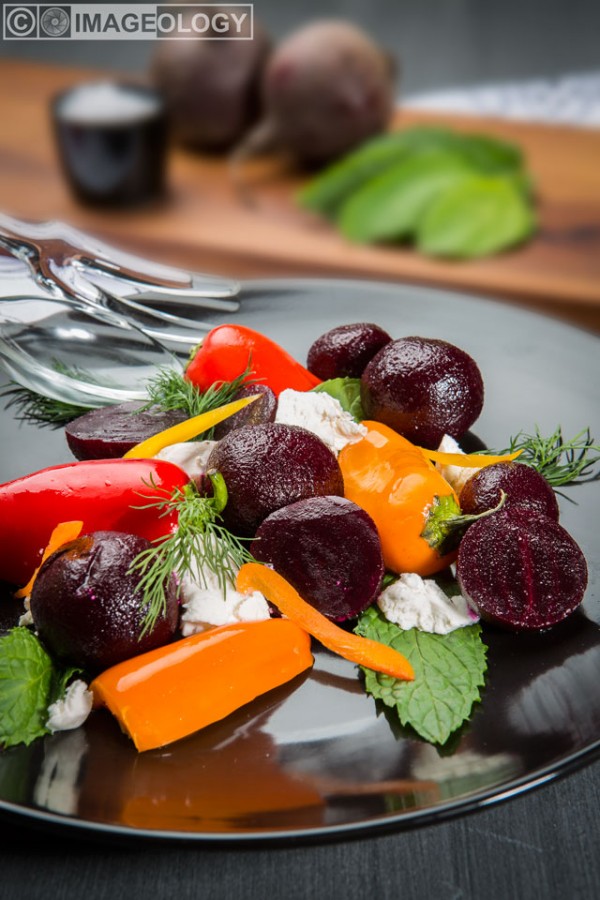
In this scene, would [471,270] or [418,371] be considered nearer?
[418,371]

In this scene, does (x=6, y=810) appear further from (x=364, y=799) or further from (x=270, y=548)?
(x=270, y=548)

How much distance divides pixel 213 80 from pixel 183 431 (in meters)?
2.24

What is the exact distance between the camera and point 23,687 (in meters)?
1.32

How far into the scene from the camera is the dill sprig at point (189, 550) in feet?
4.56

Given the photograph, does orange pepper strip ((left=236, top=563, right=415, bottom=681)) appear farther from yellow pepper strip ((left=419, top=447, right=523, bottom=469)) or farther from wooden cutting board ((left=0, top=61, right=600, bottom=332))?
wooden cutting board ((left=0, top=61, right=600, bottom=332))

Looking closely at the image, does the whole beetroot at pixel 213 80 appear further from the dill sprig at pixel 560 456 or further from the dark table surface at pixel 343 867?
the dark table surface at pixel 343 867

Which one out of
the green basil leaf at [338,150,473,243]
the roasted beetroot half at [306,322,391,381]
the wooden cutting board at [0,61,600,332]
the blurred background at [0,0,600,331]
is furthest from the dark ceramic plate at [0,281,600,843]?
the green basil leaf at [338,150,473,243]

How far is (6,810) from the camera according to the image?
3.82 feet

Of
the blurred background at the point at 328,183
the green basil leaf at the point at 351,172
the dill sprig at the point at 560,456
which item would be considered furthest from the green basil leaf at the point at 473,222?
the dill sprig at the point at 560,456

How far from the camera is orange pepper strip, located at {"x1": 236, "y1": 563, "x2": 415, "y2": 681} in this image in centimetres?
139

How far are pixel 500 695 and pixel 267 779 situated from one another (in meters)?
0.33

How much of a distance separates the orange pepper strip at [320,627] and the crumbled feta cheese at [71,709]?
0.26 m

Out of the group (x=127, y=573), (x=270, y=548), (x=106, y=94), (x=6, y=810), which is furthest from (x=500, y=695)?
(x=106, y=94)

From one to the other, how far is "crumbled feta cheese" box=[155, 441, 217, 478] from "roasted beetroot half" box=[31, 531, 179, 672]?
313 millimetres
